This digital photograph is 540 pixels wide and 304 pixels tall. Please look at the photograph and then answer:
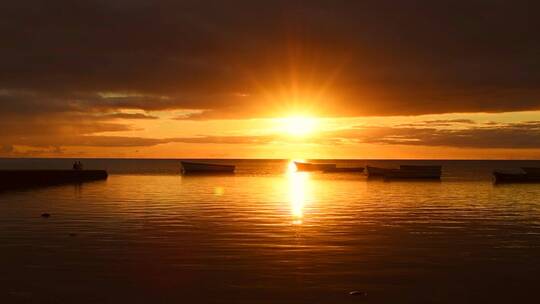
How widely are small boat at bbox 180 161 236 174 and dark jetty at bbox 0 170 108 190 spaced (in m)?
53.6

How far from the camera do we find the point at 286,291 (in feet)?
53.7

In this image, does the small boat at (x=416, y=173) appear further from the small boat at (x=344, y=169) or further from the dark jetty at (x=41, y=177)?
the dark jetty at (x=41, y=177)

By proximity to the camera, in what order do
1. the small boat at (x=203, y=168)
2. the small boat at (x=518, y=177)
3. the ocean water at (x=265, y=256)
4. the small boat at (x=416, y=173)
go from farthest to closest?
the small boat at (x=203, y=168), the small boat at (x=416, y=173), the small boat at (x=518, y=177), the ocean water at (x=265, y=256)

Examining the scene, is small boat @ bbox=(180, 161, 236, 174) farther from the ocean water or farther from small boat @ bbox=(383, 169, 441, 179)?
the ocean water

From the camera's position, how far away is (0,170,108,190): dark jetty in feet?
234

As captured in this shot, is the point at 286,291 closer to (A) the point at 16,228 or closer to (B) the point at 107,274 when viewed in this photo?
(B) the point at 107,274

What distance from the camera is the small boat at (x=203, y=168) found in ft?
518

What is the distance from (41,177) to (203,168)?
83239 millimetres

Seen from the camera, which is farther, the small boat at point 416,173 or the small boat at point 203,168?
the small boat at point 203,168

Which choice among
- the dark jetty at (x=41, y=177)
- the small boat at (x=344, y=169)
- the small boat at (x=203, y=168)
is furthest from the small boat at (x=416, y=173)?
the dark jetty at (x=41, y=177)

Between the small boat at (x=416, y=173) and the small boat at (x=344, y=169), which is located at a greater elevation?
the small boat at (x=344, y=169)

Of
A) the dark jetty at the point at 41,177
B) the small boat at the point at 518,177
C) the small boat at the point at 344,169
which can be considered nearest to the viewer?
the dark jetty at the point at 41,177

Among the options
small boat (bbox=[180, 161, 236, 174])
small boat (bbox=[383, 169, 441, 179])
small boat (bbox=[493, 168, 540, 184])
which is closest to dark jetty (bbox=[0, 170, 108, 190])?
small boat (bbox=[180, 161, 236, 174])

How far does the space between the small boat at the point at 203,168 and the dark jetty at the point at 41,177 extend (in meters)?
53.6
